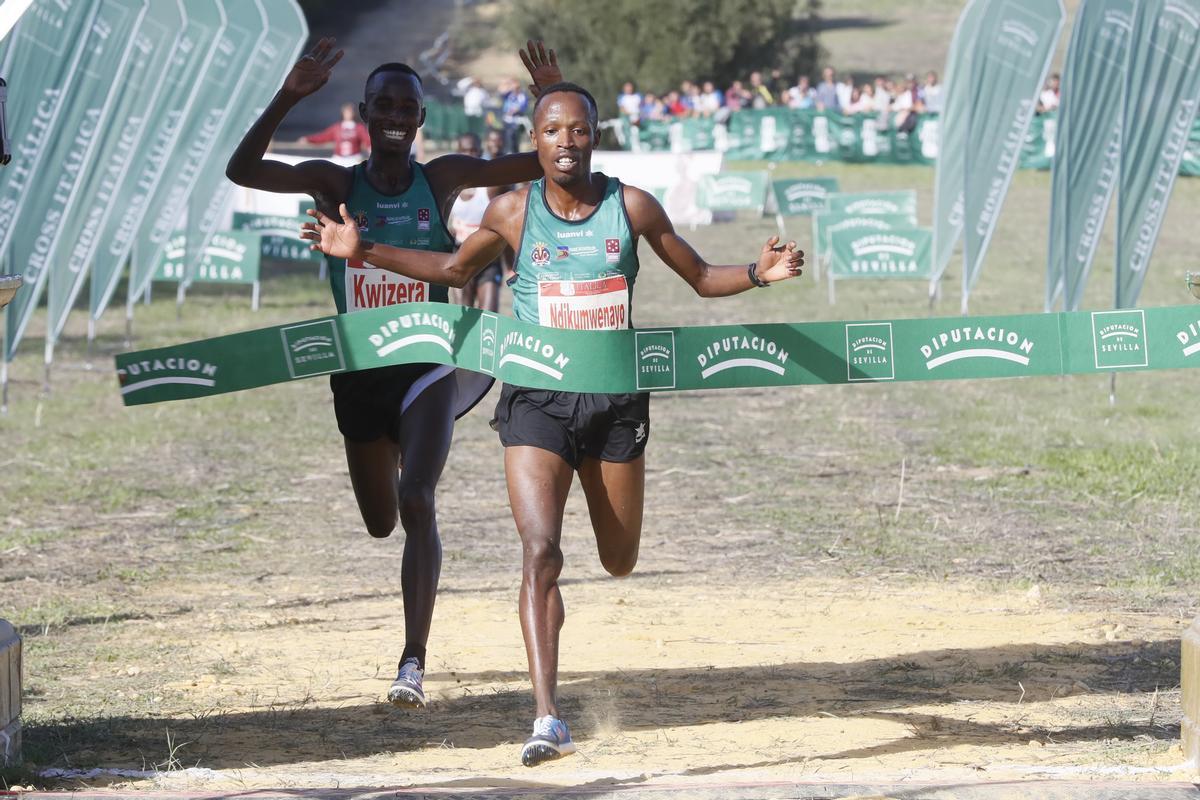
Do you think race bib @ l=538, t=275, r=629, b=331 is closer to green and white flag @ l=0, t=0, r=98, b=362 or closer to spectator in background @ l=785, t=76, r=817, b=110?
green and white flag @ l=0, t=0, r=98, b=362

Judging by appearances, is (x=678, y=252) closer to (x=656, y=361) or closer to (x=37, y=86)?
(x=656, y=361)

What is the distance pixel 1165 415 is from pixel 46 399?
935 cm

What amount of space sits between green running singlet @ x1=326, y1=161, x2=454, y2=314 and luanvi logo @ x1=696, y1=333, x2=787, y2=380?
1169 millimetres

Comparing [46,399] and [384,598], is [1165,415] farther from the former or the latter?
[46,399]

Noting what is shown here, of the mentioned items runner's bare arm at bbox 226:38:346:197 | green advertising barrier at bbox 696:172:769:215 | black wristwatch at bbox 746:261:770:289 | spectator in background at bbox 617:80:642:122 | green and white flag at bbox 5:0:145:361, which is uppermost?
spectator in background at bbox 617:80:642:122

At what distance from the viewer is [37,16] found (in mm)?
10812

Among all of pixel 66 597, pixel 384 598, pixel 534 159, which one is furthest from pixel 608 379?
pixel 66 597

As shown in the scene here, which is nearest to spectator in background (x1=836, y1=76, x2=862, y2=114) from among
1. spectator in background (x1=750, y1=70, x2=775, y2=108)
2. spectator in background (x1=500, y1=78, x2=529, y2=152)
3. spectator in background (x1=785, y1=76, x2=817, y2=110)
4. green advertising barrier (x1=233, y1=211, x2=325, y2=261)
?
spectator in background (x1=785, y1=76, x2=817, y2=110)

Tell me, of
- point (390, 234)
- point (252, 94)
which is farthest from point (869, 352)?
point (252, 94)

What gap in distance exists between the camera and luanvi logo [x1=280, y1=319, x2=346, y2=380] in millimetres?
5469

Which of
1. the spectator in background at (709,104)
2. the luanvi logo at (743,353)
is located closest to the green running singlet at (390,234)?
the luanvi logo at (743,353)

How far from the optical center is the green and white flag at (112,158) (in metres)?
12.9

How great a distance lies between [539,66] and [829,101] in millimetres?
36132

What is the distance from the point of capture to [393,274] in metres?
6.18
